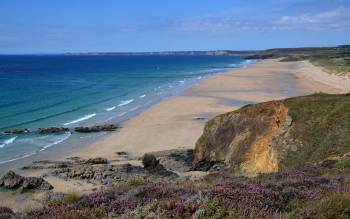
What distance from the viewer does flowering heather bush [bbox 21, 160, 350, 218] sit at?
5.59m

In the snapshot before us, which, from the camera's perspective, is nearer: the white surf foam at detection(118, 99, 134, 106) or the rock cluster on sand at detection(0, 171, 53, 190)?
the rock cluster on sand at detection(0, 171, 53, 190)

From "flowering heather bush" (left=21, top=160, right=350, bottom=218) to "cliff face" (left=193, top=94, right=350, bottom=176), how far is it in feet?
27.4

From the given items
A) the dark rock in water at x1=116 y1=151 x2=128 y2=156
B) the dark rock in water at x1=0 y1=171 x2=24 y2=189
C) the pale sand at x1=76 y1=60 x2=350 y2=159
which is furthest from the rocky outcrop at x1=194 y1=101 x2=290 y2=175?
the dark rock in water at x1=0 y1=171 x2=24 y2=189

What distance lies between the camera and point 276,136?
17141 mm

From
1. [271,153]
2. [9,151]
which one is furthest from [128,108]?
[271,153]

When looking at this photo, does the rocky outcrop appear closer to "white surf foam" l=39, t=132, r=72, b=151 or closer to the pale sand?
the pale sand

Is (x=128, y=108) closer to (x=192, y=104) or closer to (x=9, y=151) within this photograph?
(x=192, y=104)

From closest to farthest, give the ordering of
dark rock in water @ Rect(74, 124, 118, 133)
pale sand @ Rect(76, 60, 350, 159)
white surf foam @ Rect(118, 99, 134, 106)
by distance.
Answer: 1. pale sand @ Rect(76, 60, 350, 159)
2. dark rock in water @ Rect(74, 124, 118, 133)
3. white surf foam @ Rect(118, 99, 134, 106)

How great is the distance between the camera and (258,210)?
5750mm

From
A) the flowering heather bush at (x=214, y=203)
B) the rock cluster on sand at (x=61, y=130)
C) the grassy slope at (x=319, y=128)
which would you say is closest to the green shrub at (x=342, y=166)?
the grassy slope at (x=319, y=128)

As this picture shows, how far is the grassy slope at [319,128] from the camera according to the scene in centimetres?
1527

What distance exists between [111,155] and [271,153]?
12.5 metres

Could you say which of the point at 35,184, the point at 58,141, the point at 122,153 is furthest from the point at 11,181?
the point at 58,141

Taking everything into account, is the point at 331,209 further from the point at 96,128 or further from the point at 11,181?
the point at 96,128
